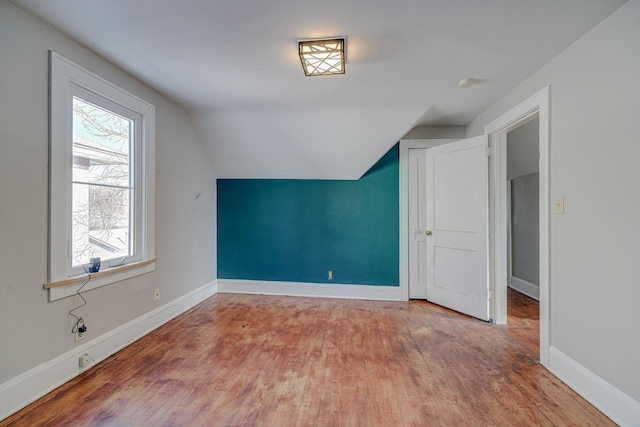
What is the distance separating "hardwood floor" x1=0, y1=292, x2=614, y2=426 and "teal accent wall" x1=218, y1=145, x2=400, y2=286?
0.99 meters

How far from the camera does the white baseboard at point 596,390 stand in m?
1.50

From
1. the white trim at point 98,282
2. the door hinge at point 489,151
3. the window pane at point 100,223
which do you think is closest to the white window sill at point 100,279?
the white trim at point 98,282

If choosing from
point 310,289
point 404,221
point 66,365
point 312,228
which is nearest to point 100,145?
point 66,365

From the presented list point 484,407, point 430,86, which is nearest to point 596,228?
point 484,407

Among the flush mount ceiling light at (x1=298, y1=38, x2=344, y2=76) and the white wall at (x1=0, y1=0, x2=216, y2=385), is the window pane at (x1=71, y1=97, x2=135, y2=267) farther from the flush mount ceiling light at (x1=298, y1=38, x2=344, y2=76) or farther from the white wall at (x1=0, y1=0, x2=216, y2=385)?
the flush mount ceiling light at (x1=298, y1=38, x2=344, y2=76)

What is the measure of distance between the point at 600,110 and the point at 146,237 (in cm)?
350

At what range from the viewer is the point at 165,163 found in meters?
2.92

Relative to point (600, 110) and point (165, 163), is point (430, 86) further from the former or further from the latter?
point (165, 163)

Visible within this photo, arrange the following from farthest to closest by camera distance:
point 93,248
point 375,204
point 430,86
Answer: point 375,204, point 430,86, point 93,248

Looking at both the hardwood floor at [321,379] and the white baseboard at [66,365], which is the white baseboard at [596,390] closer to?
the hardwood floor at [321,379]

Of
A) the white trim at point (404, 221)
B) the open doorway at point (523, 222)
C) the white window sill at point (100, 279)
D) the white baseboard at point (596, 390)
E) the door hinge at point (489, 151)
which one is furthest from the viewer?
the white trim at point (404, 221)

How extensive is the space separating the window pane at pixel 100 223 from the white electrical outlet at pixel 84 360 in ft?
2.14

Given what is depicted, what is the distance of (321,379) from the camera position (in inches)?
78.0

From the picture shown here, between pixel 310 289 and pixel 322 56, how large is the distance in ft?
9.67
